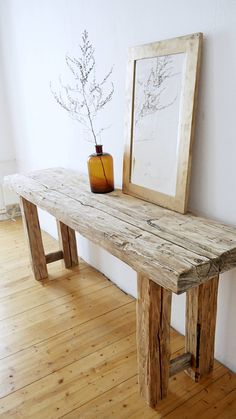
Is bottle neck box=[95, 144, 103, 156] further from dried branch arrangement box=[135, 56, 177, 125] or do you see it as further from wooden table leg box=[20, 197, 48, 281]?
wooden table leg box=[20, 197, 48, 281]

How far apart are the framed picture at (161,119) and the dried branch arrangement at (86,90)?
296mm

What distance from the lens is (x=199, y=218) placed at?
4.86 ft

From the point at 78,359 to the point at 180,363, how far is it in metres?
0.51

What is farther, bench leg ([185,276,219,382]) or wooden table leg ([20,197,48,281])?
wooden table leg ([20,197,48,281])

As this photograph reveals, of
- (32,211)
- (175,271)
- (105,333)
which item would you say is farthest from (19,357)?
(175,271)

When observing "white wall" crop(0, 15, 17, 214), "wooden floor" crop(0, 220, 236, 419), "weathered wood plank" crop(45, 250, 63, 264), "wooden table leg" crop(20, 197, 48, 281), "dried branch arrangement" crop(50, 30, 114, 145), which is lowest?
"wooden floor" crop(0, 220, 236, 419)

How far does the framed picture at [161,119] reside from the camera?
1.42 metres

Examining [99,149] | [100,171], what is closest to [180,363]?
[100,171]

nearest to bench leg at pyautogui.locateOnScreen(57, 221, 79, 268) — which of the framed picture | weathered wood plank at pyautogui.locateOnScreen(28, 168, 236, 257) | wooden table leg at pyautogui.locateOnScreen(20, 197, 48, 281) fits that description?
wooden table leg at pyautogui.locateOnScreen(20, 197, 48, 281)

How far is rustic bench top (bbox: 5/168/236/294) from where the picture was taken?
3.65ft

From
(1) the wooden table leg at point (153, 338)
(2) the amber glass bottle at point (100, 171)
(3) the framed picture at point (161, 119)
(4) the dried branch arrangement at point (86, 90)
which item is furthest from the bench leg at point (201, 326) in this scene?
(4) the dried branch arrangement at point (86, 90)

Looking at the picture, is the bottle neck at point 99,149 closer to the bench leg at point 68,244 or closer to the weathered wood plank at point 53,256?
the bench leg at point 68,244

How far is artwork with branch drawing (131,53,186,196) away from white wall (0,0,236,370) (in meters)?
0.10

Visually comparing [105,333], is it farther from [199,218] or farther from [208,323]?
[199,218]
